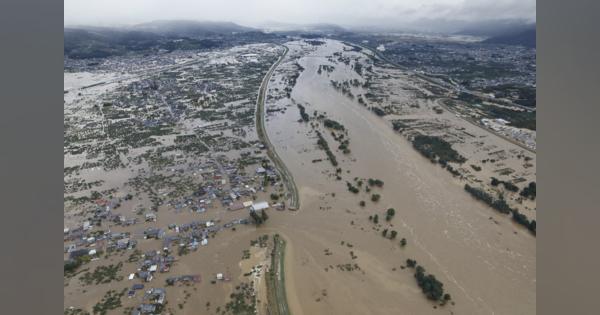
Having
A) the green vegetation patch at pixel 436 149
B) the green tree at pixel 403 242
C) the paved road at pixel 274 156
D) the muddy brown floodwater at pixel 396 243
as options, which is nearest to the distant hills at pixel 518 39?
the green vegetation patch at pixel 436 149

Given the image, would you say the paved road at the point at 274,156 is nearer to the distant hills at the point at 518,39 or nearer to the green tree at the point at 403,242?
the green tree at the point at 403,242

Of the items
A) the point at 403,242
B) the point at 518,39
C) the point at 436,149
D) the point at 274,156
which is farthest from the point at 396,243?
the point at 518,39

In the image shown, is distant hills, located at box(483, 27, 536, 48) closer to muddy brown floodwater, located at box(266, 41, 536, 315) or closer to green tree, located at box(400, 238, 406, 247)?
muddy brown floodwater, located at box(266, 41, 536, 315)

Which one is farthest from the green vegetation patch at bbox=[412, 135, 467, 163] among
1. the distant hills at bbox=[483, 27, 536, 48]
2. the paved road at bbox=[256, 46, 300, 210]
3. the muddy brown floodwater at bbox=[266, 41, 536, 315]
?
the distant hills at bbox=[483, 27, 536, 48]

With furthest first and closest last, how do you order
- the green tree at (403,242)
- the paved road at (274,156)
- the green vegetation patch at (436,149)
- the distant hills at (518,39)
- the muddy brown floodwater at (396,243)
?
the distant hills at (518,39)
the green vegetation patch at (436,149)
the paved road at (274,156)
the green tree at (403,242)
the muddy brown floodwater at (396,243)

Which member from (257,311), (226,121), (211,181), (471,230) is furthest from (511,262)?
(226,121)

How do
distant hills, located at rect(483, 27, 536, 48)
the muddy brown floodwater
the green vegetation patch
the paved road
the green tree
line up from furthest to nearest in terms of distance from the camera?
1. distant hills, located at rect(483, 27, 536, 48)
2. the green vegetation patch
3. the paved road
4. the green tree
5. the muddy brown floodwater

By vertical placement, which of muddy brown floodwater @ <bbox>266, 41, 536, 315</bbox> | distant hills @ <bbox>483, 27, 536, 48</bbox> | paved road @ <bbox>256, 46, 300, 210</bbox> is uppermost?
distant hills @ <bbox>483, 27, 536, 48</bbox>

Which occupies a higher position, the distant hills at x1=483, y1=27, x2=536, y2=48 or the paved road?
the distant hills at x1=483, y1=27, x2=536, y2=48
